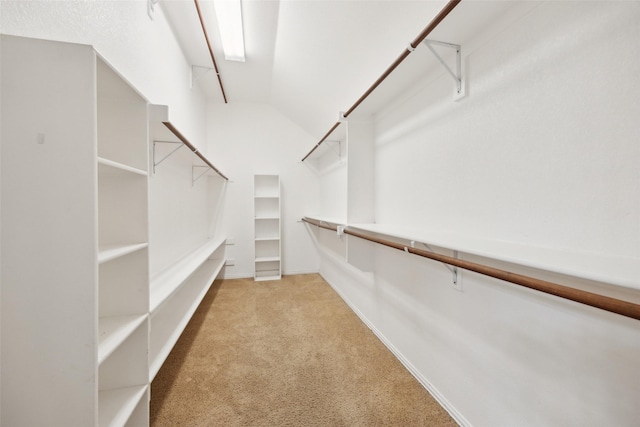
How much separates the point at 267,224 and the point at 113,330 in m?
2.98

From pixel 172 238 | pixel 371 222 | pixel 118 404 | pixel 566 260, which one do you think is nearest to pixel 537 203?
pixel 566 260

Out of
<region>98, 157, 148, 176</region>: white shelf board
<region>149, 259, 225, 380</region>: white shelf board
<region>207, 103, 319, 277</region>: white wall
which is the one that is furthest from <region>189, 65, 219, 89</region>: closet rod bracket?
<region>98, 157, 148, 176</region>: white shelf board

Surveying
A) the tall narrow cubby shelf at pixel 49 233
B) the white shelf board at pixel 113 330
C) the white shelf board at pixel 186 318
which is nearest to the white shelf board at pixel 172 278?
the white shelf board at pixel 113 330

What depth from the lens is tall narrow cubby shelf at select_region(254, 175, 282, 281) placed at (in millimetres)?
3885

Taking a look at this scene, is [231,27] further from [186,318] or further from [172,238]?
[186,318]

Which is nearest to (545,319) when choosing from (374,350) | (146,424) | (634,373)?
(634,373)

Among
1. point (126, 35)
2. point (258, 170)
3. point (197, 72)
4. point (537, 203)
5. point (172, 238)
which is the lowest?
point (172, 238)

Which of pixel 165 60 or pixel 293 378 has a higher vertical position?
pixel 165 60

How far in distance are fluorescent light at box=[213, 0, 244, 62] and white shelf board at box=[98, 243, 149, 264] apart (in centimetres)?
190

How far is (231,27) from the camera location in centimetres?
223

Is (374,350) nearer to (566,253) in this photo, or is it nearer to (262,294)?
(566,253)

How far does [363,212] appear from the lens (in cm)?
A: 210

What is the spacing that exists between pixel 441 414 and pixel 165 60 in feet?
10.0

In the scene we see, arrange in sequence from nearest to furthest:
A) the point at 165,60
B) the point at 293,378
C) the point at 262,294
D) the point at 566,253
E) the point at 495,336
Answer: the point at 566,253, the point at 495,336, the point at 293,378, the point at 165,60, the point at 262,294
